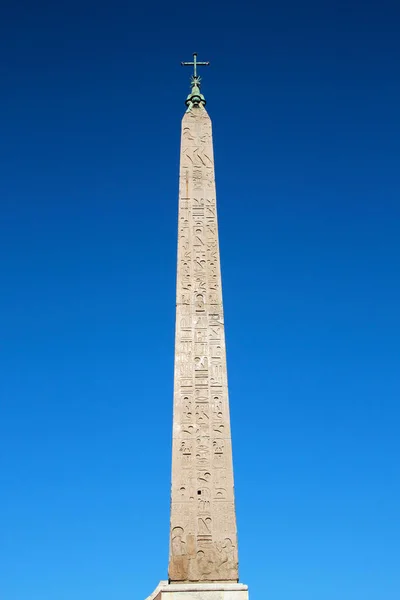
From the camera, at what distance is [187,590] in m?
10.6

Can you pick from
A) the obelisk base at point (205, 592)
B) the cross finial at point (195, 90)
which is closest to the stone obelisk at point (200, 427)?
the obelisk base at point (205, 592)

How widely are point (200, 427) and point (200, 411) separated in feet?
0.78

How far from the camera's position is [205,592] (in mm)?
10633

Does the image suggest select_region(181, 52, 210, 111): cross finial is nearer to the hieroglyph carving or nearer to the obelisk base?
the hieroglyph carving

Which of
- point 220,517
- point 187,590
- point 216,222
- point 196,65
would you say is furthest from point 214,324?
point 196,65

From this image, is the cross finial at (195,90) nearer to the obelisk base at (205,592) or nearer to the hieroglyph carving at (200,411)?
the hieroglyph carving at (200,411)

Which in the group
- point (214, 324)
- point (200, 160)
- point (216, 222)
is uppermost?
point (200, 160)

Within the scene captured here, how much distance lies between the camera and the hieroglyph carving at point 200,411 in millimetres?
10922

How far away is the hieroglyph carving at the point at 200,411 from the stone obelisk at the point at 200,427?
0.01 metres

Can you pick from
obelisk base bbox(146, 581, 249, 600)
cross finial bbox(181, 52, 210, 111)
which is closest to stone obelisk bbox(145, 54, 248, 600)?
obelisk base bbox(146, 581, 249, 600)

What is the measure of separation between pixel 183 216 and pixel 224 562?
5471 mm

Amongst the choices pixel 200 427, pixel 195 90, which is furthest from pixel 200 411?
pixel 195 90

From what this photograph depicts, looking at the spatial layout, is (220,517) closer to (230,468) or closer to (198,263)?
(230,468)

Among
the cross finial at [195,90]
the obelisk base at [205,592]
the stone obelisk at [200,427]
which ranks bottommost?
the obelisk base at [205,592]
